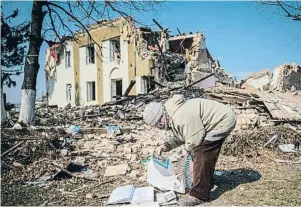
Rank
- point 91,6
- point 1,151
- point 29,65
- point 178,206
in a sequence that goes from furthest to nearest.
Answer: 1. point 91,6
2. point 29,65
3. point 1,151
4. point 178,206

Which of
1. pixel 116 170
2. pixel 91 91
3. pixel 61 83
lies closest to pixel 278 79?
pixel 91 91

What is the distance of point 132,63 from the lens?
1888 centimetres

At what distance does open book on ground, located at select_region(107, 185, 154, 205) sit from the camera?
3.46 metres

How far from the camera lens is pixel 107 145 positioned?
6809mm

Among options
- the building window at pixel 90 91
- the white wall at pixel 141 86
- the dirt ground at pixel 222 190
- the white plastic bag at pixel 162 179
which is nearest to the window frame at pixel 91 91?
the building window at pixel 90 91

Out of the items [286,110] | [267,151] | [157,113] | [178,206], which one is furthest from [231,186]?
[286,110]

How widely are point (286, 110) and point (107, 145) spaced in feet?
19.2

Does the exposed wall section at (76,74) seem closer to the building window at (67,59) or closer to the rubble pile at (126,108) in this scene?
the building window at (67,59)

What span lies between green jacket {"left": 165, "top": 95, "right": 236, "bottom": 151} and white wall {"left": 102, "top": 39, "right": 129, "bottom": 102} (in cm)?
1589

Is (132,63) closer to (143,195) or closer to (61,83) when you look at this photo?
(61,83)

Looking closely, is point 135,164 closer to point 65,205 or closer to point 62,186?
point 62,186

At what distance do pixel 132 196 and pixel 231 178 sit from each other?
176 centimetres

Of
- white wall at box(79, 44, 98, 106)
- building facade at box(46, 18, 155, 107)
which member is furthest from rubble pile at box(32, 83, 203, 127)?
white wall at box(79, 44, 98, 106)

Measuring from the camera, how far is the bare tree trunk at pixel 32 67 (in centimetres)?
841
